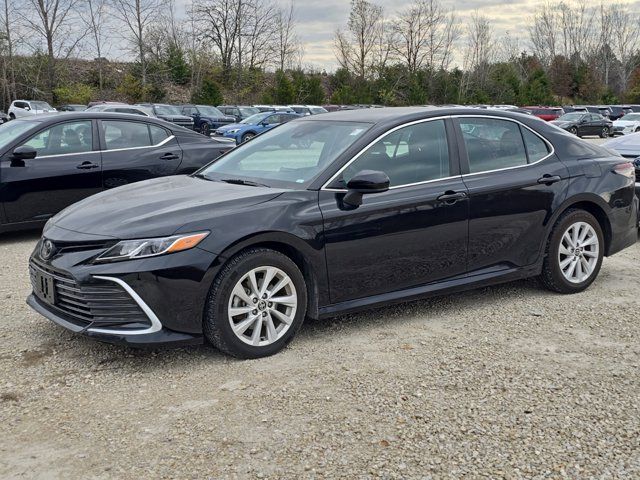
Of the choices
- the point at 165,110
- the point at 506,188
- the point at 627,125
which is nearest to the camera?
the point at 506,188

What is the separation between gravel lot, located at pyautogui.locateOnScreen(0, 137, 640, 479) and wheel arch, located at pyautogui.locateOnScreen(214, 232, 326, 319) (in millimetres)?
341

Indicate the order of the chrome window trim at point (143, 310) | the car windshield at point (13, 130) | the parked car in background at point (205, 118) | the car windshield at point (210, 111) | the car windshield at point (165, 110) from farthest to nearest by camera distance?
the car windshield at point (210, 111) < the parked car in background at point (205, 118) < the car windshield at point (165, 110) < the car windshield at point (13, 130) < the chrome window trim at point (143, 310)

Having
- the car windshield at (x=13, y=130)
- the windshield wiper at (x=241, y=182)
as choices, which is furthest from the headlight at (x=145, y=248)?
the car windshield at (x=13, y=130)

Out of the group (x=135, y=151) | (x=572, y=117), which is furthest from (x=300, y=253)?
(x=572, y=117)

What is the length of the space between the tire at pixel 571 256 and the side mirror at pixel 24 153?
556 cm

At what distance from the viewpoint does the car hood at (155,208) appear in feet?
13.2

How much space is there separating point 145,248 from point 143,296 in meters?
0.27

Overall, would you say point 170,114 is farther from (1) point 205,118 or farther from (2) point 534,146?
(2) point 534,146

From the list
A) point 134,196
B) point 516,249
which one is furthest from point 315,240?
point 516,249

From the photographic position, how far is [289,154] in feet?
16.6

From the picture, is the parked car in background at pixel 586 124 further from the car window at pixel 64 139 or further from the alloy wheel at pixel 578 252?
the alloy wheel at pixel 578 252

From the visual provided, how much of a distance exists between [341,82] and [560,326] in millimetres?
52812

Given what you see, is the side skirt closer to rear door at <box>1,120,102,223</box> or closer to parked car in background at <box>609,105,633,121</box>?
rear door at <box>1,120,102,223</box>

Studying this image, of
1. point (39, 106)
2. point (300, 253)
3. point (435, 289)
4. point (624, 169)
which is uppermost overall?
point (39, 106)
